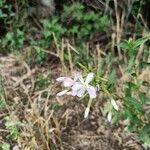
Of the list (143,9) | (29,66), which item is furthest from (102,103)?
(143,9)

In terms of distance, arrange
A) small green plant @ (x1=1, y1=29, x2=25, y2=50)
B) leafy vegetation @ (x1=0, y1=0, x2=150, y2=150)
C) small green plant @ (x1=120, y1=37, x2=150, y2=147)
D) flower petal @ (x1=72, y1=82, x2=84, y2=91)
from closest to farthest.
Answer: flower petal @ (x1=72, y1=82, x2=84, y2=91) < small green plant @ (x1=120, y1=37, x2=150, y2=147) < leafy vegetation @ (x1=0, y1=0, x2=150, y2=150) < small green plant @ (x1=1, y1=29, x2=25, y2=50)

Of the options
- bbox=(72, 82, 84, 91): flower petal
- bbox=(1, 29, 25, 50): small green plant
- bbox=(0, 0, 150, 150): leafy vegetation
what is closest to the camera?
bbox=(72, 82, 84, 91): flower petal

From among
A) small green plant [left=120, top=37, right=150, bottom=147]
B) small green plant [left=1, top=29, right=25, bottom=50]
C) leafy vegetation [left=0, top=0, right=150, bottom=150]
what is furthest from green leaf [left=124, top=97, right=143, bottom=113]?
small green plant [left=1, top=29, right=25, bottom=50]

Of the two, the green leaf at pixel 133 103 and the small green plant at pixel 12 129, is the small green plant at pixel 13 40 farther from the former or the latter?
the green leaf at pixel 133 103

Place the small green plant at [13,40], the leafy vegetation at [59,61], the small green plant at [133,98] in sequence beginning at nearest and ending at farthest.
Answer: the small green plant at [133,98]
the leafy vegetation at [59,61]
the small green plant at [13,40]

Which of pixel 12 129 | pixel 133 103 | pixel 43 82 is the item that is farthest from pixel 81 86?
pixel 43 82

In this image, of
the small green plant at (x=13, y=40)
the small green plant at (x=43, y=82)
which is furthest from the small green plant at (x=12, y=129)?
the small green plant at (x=13, y=40)

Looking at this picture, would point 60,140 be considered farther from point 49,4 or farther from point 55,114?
point 49,4

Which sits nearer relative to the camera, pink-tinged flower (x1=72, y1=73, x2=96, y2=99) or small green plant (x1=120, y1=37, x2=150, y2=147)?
pink-tinged flower (x1=72, y1=73, x2=96, y2=99)

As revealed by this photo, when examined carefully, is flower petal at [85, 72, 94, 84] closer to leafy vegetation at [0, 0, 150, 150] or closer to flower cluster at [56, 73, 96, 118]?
flower cluster at [56, 73, 96, 118]

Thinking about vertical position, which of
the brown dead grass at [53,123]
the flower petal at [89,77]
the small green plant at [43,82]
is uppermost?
the flower petal at [89,77]

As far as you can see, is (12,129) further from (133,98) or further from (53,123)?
(133,98)
